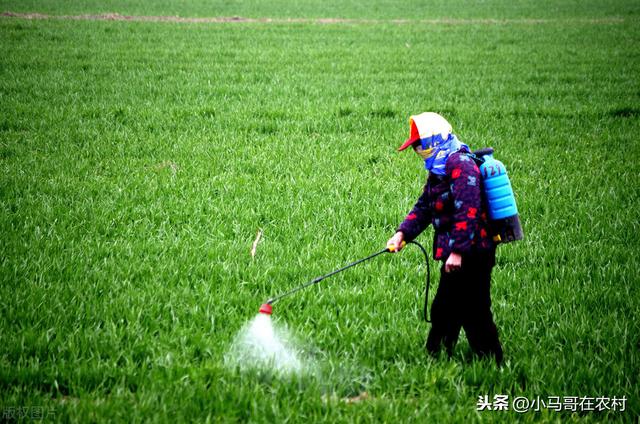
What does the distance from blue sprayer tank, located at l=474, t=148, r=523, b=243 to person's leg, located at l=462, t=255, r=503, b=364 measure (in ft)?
0.74

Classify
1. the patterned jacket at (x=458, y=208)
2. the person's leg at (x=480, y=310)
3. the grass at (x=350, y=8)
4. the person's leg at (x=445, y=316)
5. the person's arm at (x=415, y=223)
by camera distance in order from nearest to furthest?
the patterned jacket at (x=458, y=208)
the person's leg at (x=480, y=310)
the person's leg at (x=445, y=316)
the person's arm at (x=415, y=223)
the grass at (x=350, y=8)

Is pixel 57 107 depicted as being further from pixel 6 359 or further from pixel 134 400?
pixel 134 400

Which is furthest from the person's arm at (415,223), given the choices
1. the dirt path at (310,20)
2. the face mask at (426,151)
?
the dirt path at (310,20)

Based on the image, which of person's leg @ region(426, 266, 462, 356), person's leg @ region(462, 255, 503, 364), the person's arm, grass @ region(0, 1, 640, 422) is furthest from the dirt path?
person's leg @ region(462, 255, 503, 364)

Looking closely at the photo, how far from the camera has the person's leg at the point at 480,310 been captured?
3400mm

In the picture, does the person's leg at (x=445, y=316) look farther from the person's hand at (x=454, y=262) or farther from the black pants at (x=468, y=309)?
the person's hand at (x=454, y=262)

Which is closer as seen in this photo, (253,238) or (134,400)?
(134,400)

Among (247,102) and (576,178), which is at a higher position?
(247,102)

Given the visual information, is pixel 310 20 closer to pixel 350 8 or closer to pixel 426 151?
pixel 350 8

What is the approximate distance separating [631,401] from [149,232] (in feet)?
13.4

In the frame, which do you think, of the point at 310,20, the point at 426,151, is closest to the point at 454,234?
the point at 426,151

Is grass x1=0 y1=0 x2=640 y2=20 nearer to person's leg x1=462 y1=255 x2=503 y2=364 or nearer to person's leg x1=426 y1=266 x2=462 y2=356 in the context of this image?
person's leg x1=426 y1=266 x2=462 y2=356

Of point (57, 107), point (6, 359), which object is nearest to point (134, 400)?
point (6, 359)

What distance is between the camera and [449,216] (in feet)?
11.1
